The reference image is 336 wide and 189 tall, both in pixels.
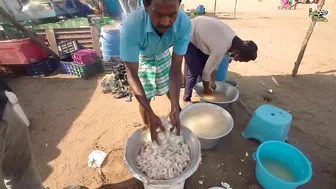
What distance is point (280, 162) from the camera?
217 centimetres

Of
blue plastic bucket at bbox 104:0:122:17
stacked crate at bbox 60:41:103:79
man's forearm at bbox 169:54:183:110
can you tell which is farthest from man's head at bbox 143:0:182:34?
blue plastic bucket at bbox 104:0:122:17

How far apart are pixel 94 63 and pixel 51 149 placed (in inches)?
84.0

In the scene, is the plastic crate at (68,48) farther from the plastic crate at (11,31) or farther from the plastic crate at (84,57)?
the plastic crate at (11,31)

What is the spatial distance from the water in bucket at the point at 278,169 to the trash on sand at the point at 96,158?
1788 millimetres

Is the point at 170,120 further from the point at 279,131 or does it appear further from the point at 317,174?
the point at 317,174

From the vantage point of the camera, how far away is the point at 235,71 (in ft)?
14.2

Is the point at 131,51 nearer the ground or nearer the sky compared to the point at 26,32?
nearer the sky

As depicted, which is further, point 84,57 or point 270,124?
point 84,57

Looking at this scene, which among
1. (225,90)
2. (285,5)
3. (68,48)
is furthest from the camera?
(285,5)

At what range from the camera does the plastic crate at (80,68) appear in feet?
13.3

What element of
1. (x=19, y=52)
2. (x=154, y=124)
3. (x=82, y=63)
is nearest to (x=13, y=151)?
(x=154, y=124)

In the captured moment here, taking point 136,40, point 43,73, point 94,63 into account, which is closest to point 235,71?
point 94,63

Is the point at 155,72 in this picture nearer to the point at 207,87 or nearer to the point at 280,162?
the point at 207,87

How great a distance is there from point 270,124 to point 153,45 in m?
1.61
